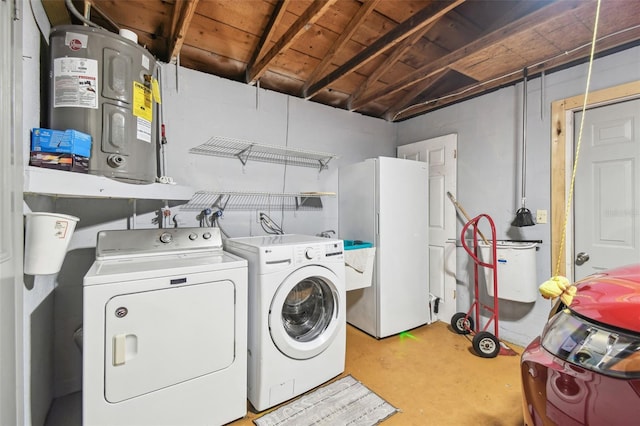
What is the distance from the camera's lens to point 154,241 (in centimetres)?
182

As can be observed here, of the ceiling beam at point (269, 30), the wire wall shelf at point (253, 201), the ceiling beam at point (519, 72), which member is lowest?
the wire wall shelf at point (253, 201)

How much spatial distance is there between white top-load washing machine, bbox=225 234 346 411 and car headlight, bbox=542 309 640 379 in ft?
4.10

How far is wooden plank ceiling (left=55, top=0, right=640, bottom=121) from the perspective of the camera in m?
1.76

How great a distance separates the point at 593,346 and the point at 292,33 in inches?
85.9

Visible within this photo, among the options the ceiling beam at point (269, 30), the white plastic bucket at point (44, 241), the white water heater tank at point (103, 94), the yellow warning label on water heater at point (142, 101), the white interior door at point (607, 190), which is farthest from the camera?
the white interior door at point (607, 190)

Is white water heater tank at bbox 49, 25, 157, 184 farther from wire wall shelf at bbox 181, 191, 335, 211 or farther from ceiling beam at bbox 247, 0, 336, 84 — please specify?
ceiling beam at bbox 247, 0, 336, 84

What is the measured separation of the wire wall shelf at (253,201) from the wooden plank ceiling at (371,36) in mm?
1034

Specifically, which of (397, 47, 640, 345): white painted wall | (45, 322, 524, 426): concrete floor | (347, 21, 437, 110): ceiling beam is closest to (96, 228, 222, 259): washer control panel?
(45, 322, 524, 426): concrete floor

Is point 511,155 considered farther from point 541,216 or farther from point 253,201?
point 253,201

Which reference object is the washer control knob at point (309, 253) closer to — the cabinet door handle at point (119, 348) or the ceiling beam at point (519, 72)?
the cabinet door handle at point (119, 348)

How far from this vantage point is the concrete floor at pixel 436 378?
1.66 metres

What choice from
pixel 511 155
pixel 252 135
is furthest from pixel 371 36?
pixel 511 155

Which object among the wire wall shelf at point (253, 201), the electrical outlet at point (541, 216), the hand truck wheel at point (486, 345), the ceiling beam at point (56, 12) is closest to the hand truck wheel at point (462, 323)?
the hand truck wheel at point (486, 345)

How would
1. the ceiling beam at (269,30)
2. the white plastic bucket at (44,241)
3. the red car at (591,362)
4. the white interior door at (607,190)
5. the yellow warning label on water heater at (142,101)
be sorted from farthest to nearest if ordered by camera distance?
the white interior door at (607,190) → the ceiling beam at (269,30) → the yellow warning label on water heater at (142,101) → the white plastic bucket at (44,241) → the red car at (591,362)
